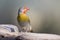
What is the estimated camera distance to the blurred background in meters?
1.18

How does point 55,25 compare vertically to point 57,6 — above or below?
below

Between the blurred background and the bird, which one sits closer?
the bird

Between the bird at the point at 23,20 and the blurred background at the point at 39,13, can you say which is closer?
the bird at the point at 23,20

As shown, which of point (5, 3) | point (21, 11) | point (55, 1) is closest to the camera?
point (21, 11)

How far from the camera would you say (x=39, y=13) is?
1.22m

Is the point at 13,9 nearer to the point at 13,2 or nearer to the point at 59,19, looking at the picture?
the point at 13,2

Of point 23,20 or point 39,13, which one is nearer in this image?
point 23,20

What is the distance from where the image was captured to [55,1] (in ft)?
3.84

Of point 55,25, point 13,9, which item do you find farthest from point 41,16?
point 13,9

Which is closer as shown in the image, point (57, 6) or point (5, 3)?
point (57, 6)

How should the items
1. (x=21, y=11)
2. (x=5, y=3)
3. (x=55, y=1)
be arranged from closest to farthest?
(x=21, y=11) → (x=55, y=1) → (x=5, y=3)

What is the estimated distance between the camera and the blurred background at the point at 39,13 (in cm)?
118

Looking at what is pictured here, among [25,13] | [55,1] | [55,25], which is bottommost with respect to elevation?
[55,25]

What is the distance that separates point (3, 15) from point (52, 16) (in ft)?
1.55
